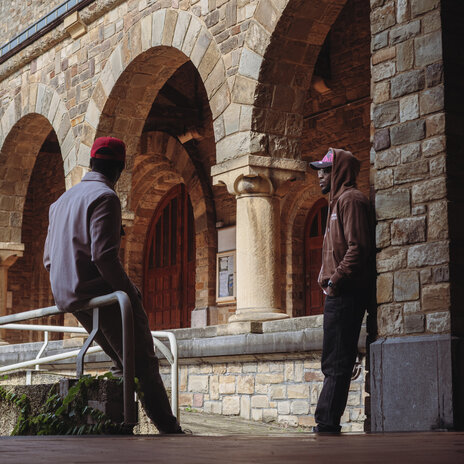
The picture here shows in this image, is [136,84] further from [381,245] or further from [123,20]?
[381,245]

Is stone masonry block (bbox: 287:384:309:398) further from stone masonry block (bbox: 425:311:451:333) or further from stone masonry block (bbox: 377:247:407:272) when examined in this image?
stone masonry block (bbox: 425:311:451:333)

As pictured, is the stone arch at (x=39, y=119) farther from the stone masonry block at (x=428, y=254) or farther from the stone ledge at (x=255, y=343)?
the stone masonry block at (x=428, y=254)

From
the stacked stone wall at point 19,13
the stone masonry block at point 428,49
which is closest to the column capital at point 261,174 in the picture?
the stone masonry block at point 428,49

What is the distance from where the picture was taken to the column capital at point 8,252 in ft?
48.4

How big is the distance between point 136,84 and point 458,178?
7.03 m

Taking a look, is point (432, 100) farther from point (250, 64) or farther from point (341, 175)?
point (250, 64)

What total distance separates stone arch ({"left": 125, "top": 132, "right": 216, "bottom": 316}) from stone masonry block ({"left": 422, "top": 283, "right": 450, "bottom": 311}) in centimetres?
897

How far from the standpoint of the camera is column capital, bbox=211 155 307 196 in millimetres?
9344

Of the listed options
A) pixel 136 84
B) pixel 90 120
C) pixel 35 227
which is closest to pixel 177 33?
pixel 136 84

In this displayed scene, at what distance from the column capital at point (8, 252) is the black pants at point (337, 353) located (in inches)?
404

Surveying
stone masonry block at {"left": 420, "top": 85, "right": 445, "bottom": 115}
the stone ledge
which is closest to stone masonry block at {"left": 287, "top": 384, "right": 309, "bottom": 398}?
the stone ledge

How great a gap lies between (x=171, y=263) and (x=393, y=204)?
11326 millimetres

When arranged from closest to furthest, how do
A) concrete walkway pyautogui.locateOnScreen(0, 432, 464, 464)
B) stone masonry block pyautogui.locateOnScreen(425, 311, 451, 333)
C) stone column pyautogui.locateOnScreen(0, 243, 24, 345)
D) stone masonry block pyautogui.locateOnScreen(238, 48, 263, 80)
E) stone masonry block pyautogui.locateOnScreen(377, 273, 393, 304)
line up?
concrete walkway pyautogui.locateOnScreen(0, 432, 464, 464) < stone masonry block pyautogui.locateOnScreen(425, 311, 451, 333) < stone masonry block pyautogui.locateOnScreen(377, 273, 393, 304) < stone masonry block pyautogui.locateOnScreen(238, 48, 263, 80) < stone column pyautogui.locateOnScreen(0, 243, 24, 345)

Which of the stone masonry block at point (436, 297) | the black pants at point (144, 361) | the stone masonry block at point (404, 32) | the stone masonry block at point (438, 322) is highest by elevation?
the stone masonry block at point (404, 32)
